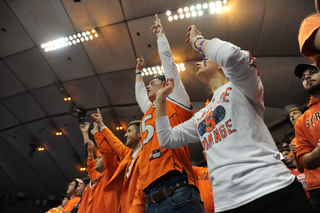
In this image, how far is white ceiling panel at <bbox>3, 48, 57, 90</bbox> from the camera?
27.5 ft

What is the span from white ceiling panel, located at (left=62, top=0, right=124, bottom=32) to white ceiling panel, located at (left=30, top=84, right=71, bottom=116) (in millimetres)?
3767

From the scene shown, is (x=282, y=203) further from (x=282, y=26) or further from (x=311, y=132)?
(x=282, y=26)

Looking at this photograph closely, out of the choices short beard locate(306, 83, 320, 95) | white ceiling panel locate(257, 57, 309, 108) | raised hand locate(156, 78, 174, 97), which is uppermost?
white ceiling panel locate(257, 57, 309, 108)

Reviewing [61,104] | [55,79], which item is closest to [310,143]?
[55,79]

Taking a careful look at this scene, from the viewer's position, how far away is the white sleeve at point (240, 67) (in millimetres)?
1043

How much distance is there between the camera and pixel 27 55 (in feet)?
27.4

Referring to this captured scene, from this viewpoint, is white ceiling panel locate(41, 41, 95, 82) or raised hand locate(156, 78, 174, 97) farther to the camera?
white ceiling panel locate(41, 41, 95, 82)

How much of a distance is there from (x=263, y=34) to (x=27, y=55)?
9.37 metres

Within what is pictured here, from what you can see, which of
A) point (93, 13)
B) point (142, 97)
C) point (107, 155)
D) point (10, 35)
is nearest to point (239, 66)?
point (142, 97)

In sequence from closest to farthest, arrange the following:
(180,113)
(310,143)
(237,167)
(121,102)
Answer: (237,167) < (180,113) < (310,143) < (121,102)

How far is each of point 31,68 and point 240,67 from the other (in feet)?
33.0

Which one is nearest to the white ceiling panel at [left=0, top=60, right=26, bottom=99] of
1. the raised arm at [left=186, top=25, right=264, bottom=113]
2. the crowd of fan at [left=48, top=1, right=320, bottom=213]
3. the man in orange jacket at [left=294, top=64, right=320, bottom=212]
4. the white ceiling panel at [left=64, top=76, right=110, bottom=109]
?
the white ceiling panel at [left=64, top=76, right=110, bottom=109]

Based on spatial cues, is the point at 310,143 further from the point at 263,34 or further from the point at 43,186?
the point at 43,186

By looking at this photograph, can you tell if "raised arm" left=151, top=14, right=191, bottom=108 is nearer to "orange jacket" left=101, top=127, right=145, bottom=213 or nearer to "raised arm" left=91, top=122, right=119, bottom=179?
"orange jacket" left=101, top=127, right=145, bottom=213
